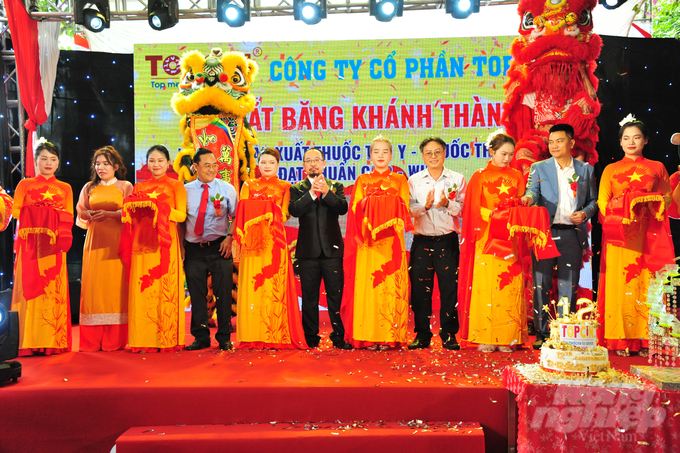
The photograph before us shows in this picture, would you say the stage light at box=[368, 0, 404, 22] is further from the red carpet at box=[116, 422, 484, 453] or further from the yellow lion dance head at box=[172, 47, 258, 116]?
the red carpet at box=[116, 422, 484, 453]

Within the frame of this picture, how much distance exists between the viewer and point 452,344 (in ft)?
12.5

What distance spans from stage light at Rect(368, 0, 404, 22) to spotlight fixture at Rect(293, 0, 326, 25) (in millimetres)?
501

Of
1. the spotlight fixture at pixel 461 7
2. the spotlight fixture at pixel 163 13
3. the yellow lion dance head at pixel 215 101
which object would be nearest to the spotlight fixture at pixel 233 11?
the spotlight fixture at pixel 163 13

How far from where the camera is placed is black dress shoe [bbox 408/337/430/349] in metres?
3.80

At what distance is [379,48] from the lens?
6.04 meters

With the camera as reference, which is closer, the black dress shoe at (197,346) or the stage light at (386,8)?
the black dress shoe at (197,346)

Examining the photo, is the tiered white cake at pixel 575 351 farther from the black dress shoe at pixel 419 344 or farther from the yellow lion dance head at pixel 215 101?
the yellow lion dance head at pixel 215 101

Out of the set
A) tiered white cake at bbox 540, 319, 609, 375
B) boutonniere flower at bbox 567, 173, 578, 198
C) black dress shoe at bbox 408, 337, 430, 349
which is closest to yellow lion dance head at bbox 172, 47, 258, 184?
black dress shoe at bbox 408, 337, 430, 349

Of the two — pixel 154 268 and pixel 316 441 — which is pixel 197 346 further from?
pixel 316 441

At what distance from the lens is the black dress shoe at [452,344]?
3.76 meters

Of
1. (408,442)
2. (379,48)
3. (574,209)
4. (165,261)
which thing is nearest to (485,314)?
(574,209)

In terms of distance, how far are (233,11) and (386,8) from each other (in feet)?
5.11

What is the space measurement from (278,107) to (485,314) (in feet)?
11.7

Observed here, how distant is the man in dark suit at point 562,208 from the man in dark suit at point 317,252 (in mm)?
1389
